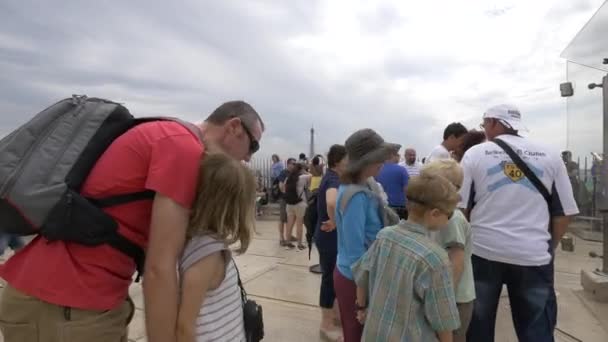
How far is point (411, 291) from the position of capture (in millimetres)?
1709

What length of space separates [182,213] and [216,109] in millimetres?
584

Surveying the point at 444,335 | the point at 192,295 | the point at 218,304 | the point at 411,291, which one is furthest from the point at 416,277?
the point at 192,295

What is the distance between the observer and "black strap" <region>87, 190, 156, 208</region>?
1.25 meters

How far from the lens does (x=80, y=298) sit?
1.22m

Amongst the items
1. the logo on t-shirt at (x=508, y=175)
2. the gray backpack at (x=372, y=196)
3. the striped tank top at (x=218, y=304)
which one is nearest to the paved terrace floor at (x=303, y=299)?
the gray backpack at (x=372, y=196)

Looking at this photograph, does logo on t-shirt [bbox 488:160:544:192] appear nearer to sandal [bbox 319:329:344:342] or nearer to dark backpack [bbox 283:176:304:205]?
sandal [bbox 319:329:344:342]

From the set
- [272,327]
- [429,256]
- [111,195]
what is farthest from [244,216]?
[272,327]

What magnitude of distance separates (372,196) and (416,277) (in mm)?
731

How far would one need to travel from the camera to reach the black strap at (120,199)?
1.25 meters

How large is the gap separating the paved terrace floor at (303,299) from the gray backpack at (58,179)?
2.54m

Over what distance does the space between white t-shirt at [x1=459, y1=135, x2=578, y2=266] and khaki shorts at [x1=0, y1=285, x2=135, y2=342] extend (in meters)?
2.18

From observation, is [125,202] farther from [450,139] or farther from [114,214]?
[450,139]

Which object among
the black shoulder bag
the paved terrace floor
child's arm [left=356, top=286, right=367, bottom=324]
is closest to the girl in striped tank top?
child's arm [left=356, top=286, right=367, bottom=324]

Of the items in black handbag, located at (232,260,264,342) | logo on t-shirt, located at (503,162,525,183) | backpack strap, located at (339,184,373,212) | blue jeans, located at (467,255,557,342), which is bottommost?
blue jeans, located at (467,255,557,342)
